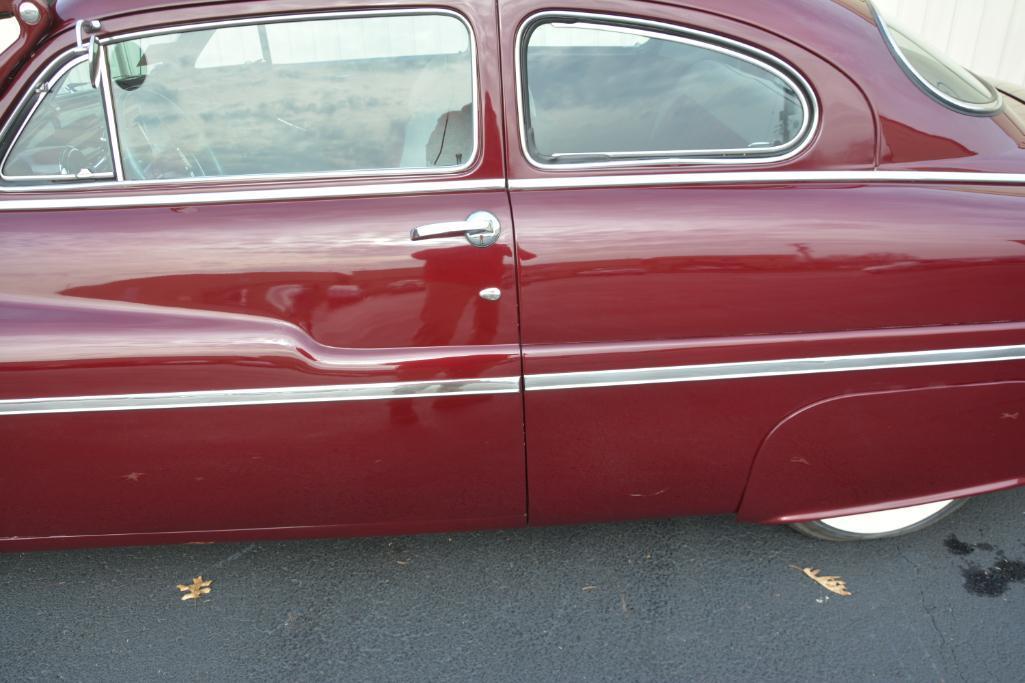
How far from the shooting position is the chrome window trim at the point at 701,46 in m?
1.91

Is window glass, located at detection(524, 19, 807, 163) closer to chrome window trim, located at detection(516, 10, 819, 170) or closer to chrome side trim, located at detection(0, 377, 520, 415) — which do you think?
chrome window trim, located at detection(516, 10, 819, 170)

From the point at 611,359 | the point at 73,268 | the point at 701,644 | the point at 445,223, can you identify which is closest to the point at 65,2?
the point at 73,268

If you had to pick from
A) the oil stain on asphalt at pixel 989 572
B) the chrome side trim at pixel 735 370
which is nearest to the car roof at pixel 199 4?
the chrome side trim at pixel 735 370

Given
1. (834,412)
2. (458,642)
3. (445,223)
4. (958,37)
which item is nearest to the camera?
(445,223)

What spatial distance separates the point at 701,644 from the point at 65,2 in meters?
2.36

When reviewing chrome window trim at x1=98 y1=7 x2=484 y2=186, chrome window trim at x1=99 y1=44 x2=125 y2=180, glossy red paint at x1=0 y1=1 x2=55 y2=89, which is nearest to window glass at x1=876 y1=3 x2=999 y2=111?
chrome window trim at x1=98 y1=7 x2=484 y2=186

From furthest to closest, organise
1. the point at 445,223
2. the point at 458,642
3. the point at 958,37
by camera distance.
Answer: the point at 958,37, the point at 458,642, the point at 445,223

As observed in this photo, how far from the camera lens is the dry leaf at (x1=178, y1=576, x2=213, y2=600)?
240 cm

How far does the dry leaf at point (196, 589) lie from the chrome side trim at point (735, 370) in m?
1.27

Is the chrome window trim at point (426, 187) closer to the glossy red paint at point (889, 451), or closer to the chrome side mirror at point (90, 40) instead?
the chrome side mirror at point (90, 40)

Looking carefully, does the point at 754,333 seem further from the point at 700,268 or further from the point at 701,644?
the point at 701,644

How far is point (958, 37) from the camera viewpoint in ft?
18.4

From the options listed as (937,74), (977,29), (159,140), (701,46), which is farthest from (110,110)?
(977,29)

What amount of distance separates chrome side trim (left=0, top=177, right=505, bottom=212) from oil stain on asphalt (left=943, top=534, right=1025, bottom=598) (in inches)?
73.8
